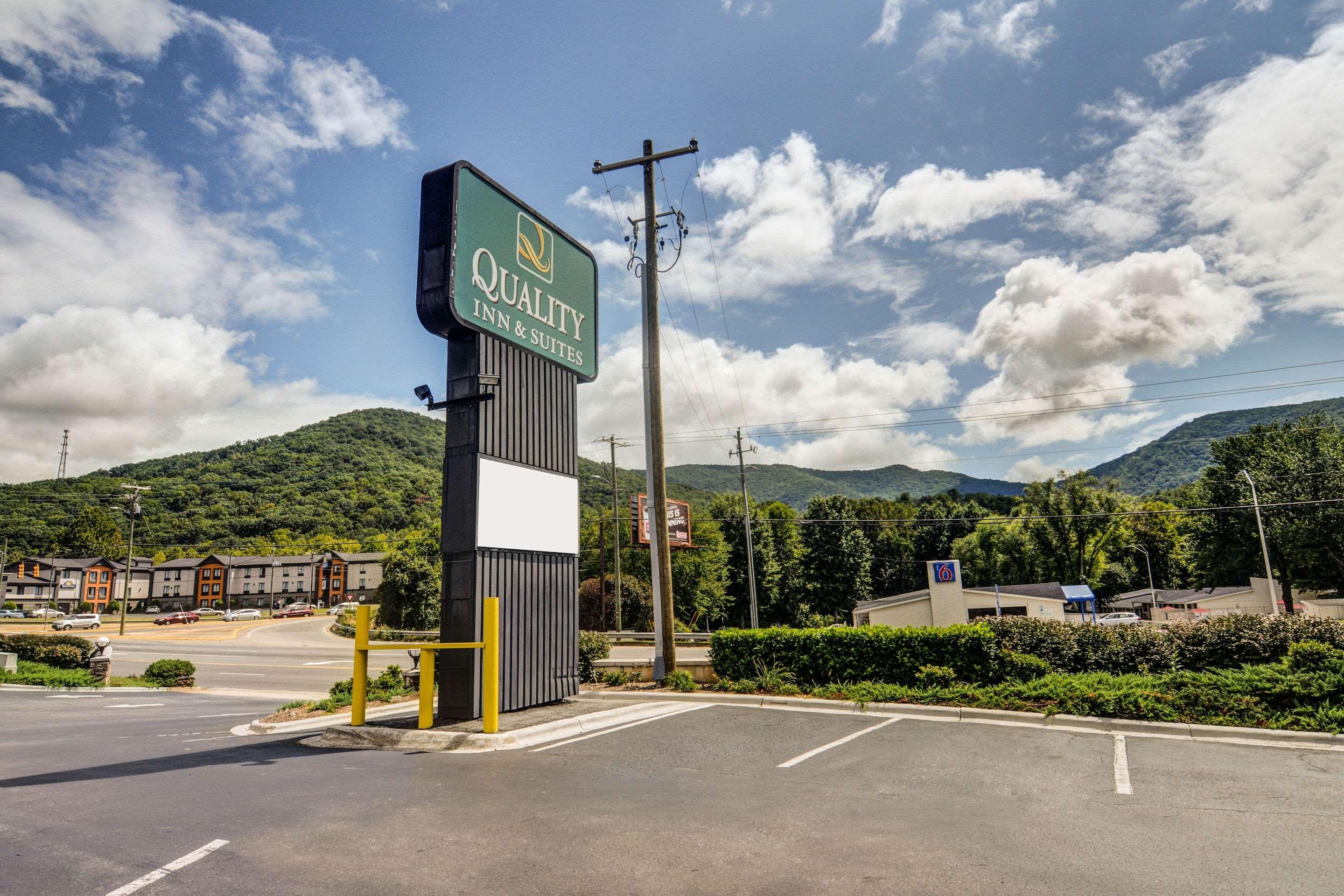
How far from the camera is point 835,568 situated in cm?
6844

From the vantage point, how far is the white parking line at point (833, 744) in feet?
26.7

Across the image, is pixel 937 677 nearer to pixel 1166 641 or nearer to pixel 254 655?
pixel 1166 641

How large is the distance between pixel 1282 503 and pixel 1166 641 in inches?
1689

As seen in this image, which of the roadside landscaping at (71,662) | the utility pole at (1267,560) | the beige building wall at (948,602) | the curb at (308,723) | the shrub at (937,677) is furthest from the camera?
the utility pole at (1267,560)

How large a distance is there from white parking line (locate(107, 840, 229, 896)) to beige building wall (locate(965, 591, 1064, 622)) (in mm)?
41020

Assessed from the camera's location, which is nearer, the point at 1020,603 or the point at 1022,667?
the point at 1022,667

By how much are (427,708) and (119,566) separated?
126m

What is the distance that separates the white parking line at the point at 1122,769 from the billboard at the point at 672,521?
109ft

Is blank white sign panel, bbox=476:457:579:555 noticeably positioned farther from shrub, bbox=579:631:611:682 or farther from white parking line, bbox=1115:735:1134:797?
white parking line, bbox=1115:735:1134:797

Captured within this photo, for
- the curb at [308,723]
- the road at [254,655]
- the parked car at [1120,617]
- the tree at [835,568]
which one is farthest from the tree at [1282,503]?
the road at [254,655]

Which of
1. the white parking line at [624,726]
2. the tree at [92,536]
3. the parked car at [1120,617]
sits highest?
the tree at [92,536]

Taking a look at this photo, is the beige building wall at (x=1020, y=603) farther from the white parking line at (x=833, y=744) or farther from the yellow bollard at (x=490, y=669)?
the yellow bollard at (x=490, y=669)

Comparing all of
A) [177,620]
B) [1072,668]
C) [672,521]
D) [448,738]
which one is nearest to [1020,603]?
[672,521]

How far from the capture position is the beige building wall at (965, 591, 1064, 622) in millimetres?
40562
